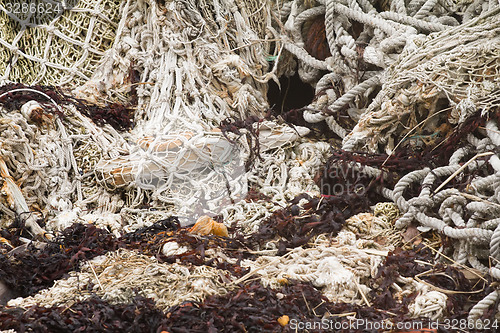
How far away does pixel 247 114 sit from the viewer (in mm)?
3783

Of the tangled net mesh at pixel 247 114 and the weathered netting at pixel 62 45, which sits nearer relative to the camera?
the tangled net mesh at pixel 247 114

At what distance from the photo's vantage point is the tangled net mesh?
110 inches

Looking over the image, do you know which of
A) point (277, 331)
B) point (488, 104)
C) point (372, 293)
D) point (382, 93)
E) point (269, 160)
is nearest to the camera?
point (277, 331)

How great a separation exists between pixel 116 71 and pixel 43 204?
0.99 metres

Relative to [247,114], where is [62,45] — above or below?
above

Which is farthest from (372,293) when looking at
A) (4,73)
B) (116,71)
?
(4,73)

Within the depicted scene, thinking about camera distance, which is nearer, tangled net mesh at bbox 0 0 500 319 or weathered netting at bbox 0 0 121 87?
tangled net mesh at bbox 0 0 500 319

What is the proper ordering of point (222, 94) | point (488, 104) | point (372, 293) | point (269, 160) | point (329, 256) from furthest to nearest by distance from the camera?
point (222, 94), point (269, 160), point (488, 104), point (329, 256), point (372, 293)

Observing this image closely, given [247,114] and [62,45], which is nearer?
[247,114]

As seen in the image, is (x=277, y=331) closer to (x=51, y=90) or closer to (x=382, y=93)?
(x=382, y=93)

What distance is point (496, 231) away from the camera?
241 centimetres

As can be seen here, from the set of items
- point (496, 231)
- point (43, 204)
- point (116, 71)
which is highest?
point (116, 71)

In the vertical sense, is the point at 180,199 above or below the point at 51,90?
below

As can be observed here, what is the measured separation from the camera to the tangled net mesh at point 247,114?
280 cm
